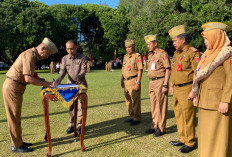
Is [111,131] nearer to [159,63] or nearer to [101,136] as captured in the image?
[101,136]

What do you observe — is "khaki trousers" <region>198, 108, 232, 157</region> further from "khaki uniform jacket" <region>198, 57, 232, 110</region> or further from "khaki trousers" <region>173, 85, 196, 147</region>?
"khaki trousers" <region>173, 85, 196, 147</region>

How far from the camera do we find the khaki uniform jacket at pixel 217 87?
2859 millimetres

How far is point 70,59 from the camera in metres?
5.39

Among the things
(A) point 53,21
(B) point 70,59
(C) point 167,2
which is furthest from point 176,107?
(A) point 53,21

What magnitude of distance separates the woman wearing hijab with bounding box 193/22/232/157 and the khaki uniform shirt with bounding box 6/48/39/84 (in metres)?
2.96

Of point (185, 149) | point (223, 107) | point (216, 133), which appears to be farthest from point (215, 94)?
point (185, 149)

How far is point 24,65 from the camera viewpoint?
3.94 m

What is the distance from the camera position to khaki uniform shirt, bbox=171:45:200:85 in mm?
4065

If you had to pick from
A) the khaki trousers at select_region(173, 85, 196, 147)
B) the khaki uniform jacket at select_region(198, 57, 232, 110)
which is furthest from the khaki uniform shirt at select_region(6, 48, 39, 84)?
the khaki uniform jacket at select_region(198, 57, 232, 110)

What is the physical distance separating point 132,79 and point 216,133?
323 centimetres

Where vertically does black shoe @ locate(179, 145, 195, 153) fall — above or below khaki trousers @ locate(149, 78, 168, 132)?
below

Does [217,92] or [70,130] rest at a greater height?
[217,92]

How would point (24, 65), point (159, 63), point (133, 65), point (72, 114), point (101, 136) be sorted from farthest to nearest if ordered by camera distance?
point (133, 65), point (72, 114), point (101, 136), point (159, 63), point (24, 65)

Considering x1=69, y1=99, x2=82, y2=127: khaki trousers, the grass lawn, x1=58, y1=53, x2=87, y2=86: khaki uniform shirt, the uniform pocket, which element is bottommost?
the grass lawn
